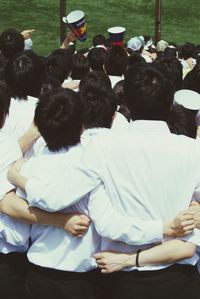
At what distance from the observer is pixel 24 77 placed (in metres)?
3.07

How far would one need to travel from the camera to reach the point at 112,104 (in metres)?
2.71

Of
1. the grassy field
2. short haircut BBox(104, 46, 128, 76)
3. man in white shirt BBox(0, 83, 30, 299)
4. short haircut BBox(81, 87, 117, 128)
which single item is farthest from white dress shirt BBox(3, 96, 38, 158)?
the grassy field

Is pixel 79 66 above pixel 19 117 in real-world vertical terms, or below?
below

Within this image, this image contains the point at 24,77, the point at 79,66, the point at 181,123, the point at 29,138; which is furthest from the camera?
the point at 79,66

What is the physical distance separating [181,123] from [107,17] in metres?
11.7

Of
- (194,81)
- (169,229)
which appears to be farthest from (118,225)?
(194,81)

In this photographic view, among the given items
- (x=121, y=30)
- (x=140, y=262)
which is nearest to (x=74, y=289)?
(x=140, y=262)

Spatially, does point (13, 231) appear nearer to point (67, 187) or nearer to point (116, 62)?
point (67, 187)

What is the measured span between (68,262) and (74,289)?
11 cm

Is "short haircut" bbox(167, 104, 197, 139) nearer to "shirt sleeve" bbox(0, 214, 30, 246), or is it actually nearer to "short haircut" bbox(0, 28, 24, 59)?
"shirt sleeve" bbox(0, 214, 30, 246)

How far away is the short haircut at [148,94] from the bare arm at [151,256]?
473 millimetres

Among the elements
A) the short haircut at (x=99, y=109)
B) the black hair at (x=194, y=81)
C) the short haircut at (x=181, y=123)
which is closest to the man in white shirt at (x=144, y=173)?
the short haircut at (x=99, y=109)

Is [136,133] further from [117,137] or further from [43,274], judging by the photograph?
[43,274]

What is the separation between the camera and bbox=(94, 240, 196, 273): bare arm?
203cm
